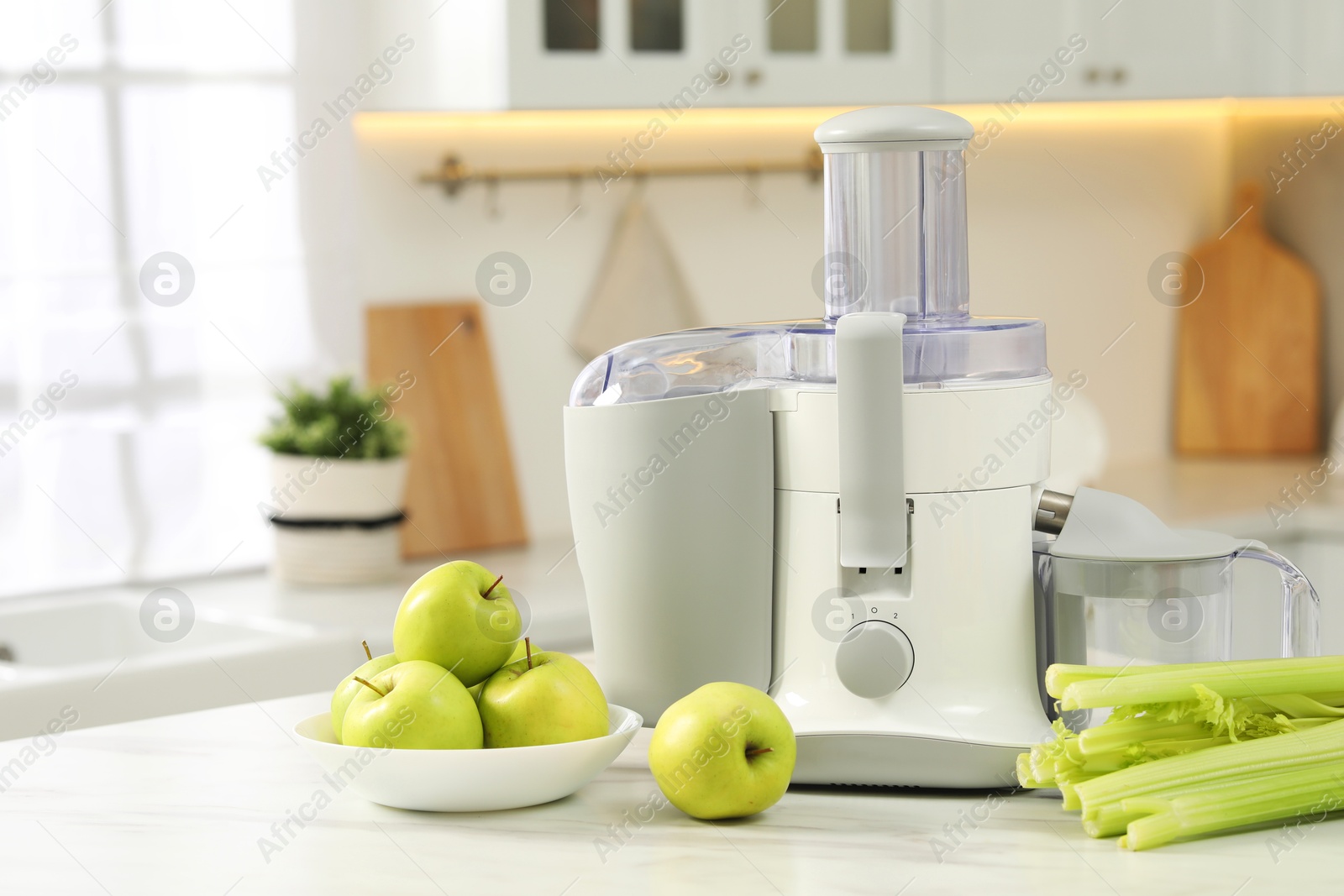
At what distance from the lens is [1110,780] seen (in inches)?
35.1

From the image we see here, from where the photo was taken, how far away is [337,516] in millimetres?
2254

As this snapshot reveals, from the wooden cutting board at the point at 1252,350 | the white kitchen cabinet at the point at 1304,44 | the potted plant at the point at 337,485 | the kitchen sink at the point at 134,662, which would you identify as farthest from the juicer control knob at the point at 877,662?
the wooden cutting board at the point at 1252,350

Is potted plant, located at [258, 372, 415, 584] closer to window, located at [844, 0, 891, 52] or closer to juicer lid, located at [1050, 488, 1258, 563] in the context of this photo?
window, located at [844, 0, 891, 52]

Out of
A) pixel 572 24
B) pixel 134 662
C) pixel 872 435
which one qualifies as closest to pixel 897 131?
pixel 872 435

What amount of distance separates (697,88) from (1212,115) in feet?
5.02

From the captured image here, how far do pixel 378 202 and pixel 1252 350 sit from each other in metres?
1.93

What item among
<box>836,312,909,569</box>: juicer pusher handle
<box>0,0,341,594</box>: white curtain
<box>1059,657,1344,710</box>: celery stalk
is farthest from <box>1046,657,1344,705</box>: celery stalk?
<box>0,0,341,594</box>: white curtain

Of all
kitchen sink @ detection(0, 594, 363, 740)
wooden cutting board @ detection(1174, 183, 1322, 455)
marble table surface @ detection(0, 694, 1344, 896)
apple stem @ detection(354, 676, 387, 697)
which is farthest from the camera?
wooden cutting board @ detection(1174, 183, 1322, 455)

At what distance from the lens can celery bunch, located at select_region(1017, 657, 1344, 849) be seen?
0.88 m

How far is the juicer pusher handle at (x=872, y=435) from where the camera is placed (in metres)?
0.97

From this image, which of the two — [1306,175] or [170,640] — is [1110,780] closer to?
[170,640]

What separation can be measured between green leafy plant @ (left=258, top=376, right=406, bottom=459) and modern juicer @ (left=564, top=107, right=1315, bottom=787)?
122 cm

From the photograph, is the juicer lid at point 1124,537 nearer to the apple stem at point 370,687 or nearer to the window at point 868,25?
the apple stem at point 370,687

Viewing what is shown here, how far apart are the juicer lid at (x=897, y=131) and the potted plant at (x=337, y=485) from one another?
1.33 metres
